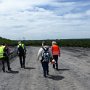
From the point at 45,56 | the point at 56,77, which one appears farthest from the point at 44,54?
the point at 56,77

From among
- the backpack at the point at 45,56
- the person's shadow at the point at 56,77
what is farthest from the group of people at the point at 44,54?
the person's shadow at the point at 56,77

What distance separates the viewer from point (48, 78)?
15844mm

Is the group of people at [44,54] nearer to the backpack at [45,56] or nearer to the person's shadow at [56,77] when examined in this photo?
the backpack at [45,56]

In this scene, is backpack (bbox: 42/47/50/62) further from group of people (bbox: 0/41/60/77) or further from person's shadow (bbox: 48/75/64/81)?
person's shadow (bbox: 48/75/64/81)

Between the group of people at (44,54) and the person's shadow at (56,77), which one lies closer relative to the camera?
the person's shadow at (56,77)

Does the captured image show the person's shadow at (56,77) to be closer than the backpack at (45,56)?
Yes

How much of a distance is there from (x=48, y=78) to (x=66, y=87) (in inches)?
116

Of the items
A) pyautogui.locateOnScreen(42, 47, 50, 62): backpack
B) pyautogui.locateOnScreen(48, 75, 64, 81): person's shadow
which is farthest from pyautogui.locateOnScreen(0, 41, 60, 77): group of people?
pyautogui.locateOnScreen(48, 75, 64, 81): person's shadow

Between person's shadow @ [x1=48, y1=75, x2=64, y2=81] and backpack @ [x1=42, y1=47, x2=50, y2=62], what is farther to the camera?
backpack @ [x1=42, y1=47, x2=50, y2=62]

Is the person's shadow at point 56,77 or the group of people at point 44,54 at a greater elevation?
the group of people at point 44,54

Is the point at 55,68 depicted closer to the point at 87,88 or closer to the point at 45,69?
the point at 45,69

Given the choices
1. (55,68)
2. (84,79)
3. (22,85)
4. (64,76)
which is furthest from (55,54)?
(22,85)

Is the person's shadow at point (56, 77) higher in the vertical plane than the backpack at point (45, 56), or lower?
lower

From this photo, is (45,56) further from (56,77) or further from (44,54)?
(56,77)
